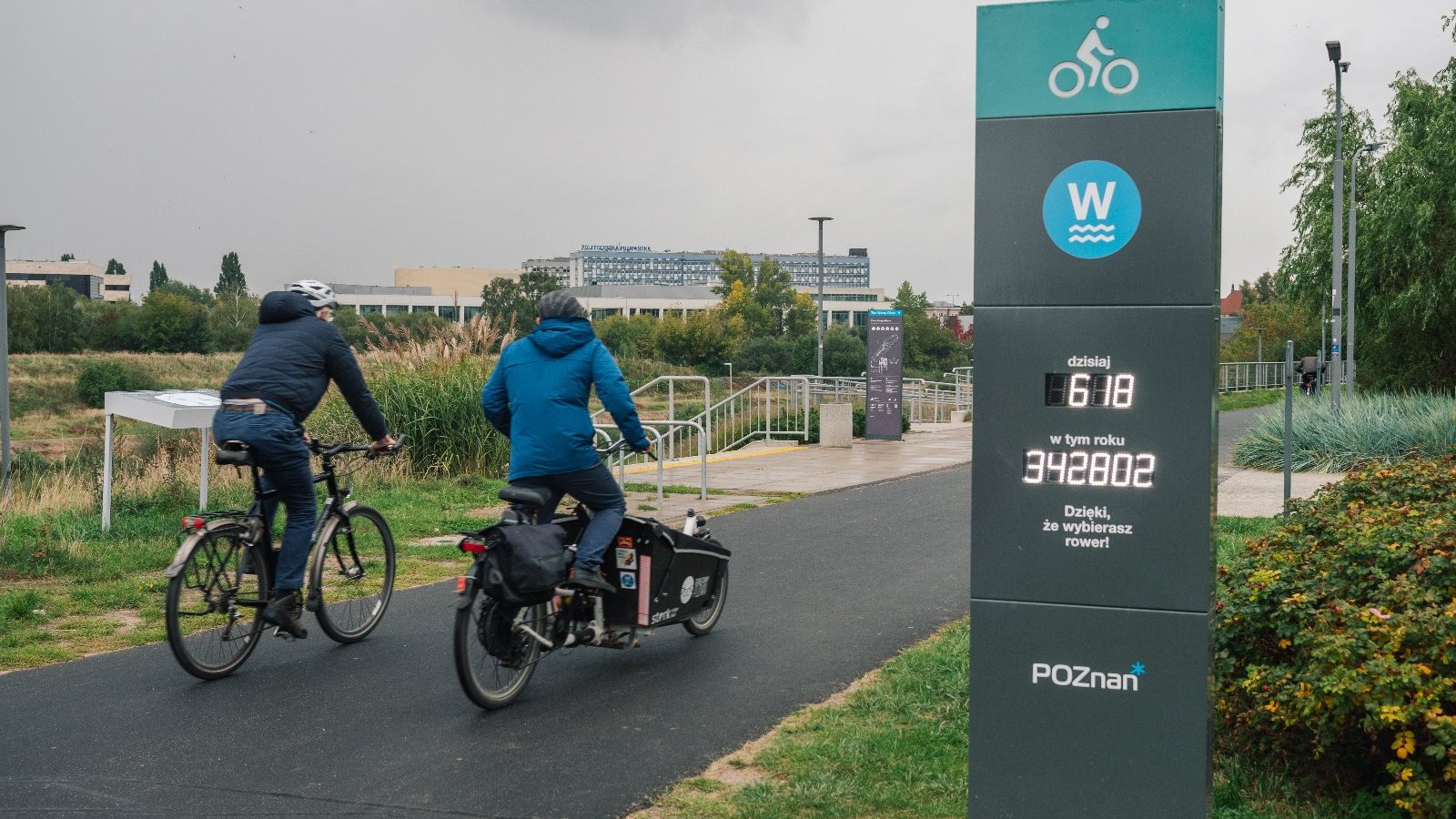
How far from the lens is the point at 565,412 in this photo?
6.21 m

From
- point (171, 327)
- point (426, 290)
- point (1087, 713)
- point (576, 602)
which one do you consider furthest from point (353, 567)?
point (426, 290)

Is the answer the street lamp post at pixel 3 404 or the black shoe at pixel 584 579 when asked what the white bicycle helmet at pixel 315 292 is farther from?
the street lamp post at pixel 3 404

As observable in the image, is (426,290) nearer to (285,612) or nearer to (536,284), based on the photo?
(536,284)

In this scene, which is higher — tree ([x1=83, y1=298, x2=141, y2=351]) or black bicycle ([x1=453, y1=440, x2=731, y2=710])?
tree ([x1=83, y1=298, x2=141, y2=351])

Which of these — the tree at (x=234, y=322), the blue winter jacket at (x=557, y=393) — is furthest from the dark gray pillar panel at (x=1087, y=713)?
the tree at (x=234, y=322)

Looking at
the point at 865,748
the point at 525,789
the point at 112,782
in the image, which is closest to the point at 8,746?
the point at 112,782

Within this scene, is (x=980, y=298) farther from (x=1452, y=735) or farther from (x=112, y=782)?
(x=112, y=782)

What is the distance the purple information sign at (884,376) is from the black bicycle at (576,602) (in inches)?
656

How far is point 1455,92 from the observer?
3177cm

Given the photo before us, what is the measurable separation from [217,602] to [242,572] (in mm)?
180

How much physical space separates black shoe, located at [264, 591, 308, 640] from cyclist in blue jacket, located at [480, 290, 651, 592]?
1.28 m

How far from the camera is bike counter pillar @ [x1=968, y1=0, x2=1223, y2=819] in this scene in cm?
395

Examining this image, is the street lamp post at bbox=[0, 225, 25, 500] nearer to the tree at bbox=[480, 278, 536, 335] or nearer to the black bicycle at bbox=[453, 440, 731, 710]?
the black bicycle at bbox=[453, 440, 731, 710]

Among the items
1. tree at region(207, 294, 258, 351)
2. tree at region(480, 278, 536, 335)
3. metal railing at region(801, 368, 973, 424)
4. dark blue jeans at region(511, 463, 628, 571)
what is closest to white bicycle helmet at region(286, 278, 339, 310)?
dark blue jeans at region(511, 463, 628, 571)
